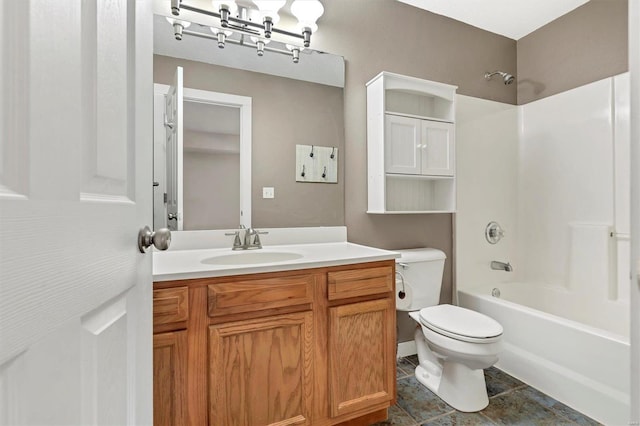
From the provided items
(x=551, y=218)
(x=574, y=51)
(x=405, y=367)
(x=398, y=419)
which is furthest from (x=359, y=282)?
(x=574, y=51)

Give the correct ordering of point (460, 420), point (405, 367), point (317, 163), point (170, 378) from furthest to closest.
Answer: point (405, 367) < point (317, 163) < point (460, 420) < point (170, 378)

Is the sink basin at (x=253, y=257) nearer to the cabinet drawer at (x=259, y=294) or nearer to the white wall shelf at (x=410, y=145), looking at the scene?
the cabinet drawer at (x=259, y=294)

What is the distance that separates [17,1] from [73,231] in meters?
0.26

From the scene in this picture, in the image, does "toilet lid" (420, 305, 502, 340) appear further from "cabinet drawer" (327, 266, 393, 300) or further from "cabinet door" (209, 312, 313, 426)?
"cabinet door" (209, 312, 313, 426)

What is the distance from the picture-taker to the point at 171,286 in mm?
1086

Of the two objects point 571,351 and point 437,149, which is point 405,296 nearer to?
point 571,351

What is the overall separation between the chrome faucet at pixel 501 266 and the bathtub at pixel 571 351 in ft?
0.85

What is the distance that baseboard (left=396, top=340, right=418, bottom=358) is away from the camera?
2.14 meters

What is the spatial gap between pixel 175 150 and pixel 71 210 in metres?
1.29

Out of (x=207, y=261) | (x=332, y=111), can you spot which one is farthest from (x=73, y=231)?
(x=332, y=111)

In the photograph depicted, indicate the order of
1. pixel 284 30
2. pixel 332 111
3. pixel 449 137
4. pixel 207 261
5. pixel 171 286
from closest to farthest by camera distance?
pixel 171 286 → pixel 207 261 → pixel 284 30 → pixel 332 111 → pixel 449 137

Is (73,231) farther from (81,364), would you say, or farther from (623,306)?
(623,306)

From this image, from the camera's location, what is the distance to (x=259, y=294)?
121cm

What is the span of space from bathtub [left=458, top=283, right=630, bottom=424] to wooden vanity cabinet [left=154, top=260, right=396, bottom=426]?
37.9 inches
